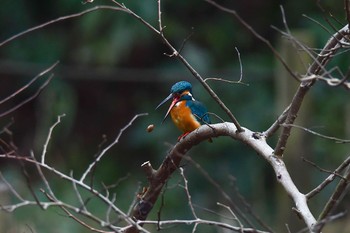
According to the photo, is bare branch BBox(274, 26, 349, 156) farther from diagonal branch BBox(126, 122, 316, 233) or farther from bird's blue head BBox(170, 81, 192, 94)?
bird's blue head BBox(170, 81, 192, 94)

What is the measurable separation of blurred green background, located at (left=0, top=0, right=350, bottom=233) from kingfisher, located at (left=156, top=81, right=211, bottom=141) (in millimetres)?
2932

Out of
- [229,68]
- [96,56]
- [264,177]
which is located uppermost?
[96,56]

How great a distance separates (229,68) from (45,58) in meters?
1.38

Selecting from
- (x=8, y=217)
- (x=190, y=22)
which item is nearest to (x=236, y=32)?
(x=190, y=22)

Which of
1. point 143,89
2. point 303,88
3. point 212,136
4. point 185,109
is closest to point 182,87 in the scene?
point 185,109

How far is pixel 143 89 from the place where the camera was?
8211 millimetres

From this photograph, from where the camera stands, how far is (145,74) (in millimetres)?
7953

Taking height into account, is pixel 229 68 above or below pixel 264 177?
above

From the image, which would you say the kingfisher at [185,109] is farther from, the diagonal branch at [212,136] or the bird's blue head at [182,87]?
the diagonal branch at [212,136]

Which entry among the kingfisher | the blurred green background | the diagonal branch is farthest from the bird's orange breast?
the blurred green background

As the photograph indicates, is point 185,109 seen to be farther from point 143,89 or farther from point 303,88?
point 143,89

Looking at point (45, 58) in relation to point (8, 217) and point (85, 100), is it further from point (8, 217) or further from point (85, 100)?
point (8, 217)

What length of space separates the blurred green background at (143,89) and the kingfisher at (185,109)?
293 centimetres

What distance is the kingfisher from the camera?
3.35 metres
